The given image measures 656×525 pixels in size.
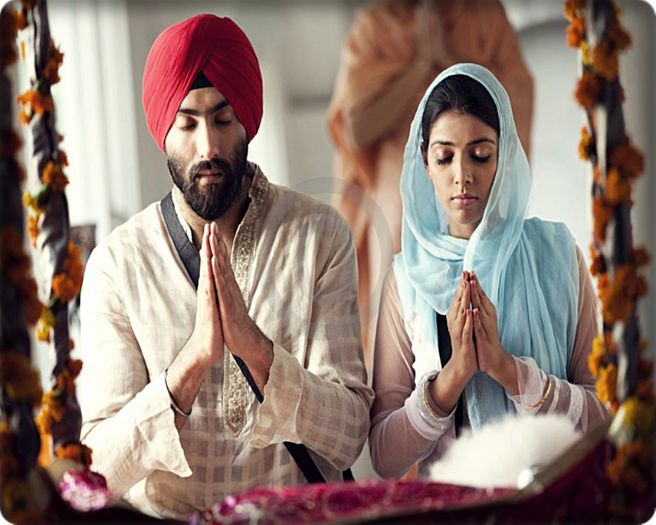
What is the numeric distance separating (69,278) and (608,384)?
2.43 feet

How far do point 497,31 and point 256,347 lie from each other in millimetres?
560

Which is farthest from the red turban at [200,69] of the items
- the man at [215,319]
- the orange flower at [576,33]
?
the orange flower at [576,33]

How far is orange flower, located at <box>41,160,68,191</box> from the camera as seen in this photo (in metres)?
1.34

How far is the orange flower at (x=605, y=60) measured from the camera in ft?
4.26

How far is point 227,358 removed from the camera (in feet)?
4.62

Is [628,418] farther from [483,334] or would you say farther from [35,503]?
[35,503]

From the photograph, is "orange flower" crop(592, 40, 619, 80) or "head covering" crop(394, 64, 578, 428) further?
"head covering" crop(394, 64, 578, 428)

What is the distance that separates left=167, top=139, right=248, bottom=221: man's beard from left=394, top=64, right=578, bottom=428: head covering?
24 cm

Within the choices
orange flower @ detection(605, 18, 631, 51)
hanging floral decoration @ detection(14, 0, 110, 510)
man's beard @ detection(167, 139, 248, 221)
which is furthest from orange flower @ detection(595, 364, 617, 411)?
hanging floral decoration @ detection(14, 0, 110, 510)

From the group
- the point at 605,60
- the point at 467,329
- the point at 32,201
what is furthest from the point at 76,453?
the point at 605,60

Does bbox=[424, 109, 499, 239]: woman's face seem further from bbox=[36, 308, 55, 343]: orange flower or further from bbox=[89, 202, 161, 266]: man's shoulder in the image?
bbox=[36, 308, 55, 343]: orange flower

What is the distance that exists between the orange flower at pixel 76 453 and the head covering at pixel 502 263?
1.56ft

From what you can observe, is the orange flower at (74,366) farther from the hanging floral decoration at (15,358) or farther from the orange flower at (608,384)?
the orange flower at (608,384)

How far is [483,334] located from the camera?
1.40m
